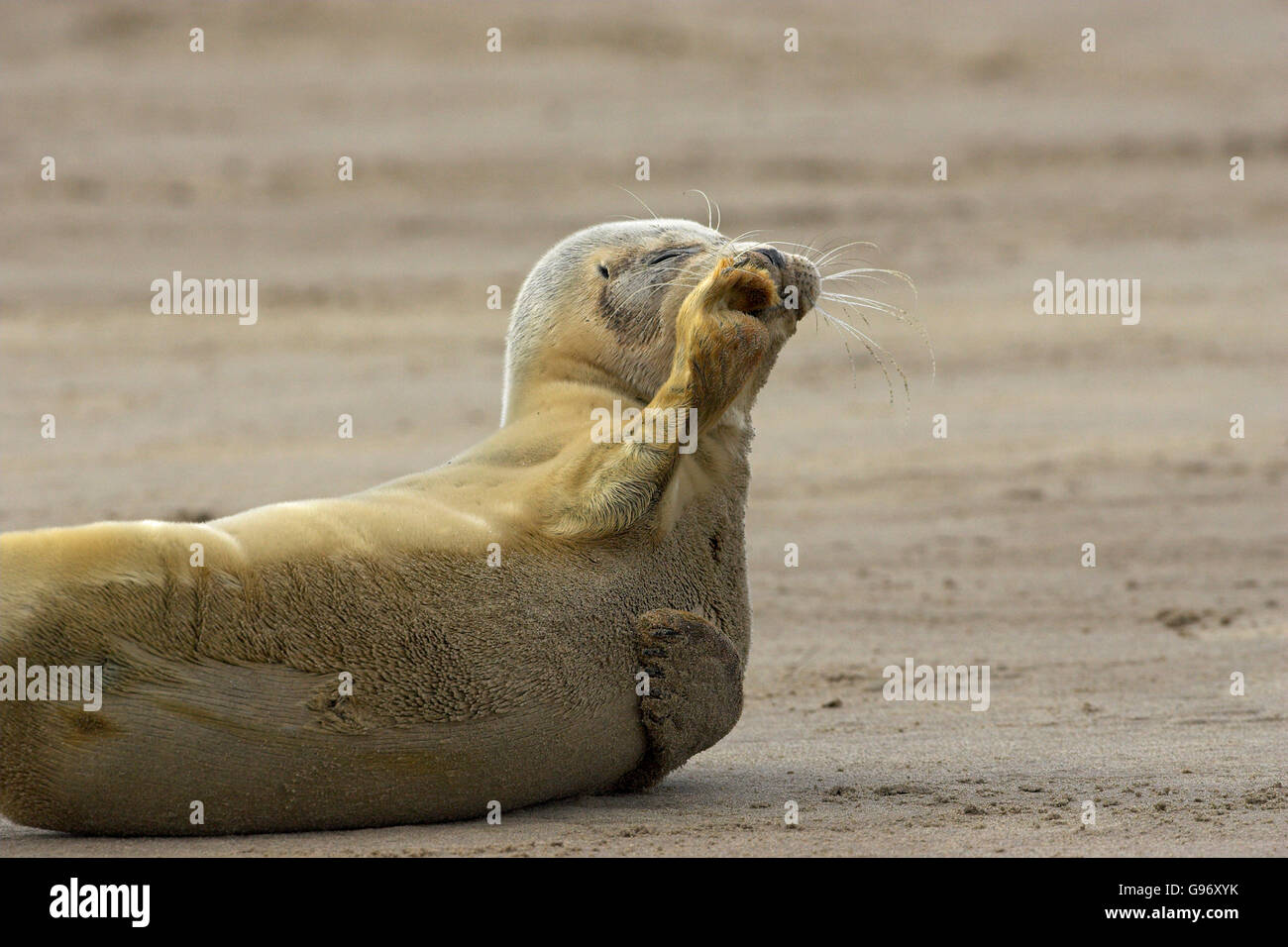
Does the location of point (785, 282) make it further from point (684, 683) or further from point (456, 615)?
point (456, 615)

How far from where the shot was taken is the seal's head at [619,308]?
206 inches

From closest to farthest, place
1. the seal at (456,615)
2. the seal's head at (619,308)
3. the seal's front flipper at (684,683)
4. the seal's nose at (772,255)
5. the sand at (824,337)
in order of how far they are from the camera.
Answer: the seal at (456,615)
the seal's front flipper at (684,683)
the seal's nose at (772,255)
the seal's head at (619,308)
the sand at (824,337)

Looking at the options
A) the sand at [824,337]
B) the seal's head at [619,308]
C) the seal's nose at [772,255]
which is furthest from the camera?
the sand at [824,337]

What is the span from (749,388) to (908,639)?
2826 millimetres

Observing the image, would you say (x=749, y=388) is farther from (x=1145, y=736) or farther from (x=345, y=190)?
(x=345, y=190)

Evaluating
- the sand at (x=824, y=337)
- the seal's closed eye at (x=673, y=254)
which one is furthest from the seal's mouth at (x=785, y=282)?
the sand at (x=824, y=337)

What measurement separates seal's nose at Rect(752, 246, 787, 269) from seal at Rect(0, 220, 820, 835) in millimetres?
14

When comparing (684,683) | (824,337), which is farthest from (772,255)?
(824,337)

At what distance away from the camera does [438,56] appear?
21.3 meters

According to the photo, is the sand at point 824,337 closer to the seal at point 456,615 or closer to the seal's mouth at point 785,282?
the seal at point 456,615

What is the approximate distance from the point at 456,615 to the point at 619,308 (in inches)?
47.0

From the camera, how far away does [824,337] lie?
1494 centimetres

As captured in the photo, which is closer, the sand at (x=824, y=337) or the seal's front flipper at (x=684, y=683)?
the seal's front flipper at (x=684, y=683)

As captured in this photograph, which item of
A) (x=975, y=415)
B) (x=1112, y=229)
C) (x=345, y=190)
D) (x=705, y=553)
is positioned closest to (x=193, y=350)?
(x=345, y=190)
